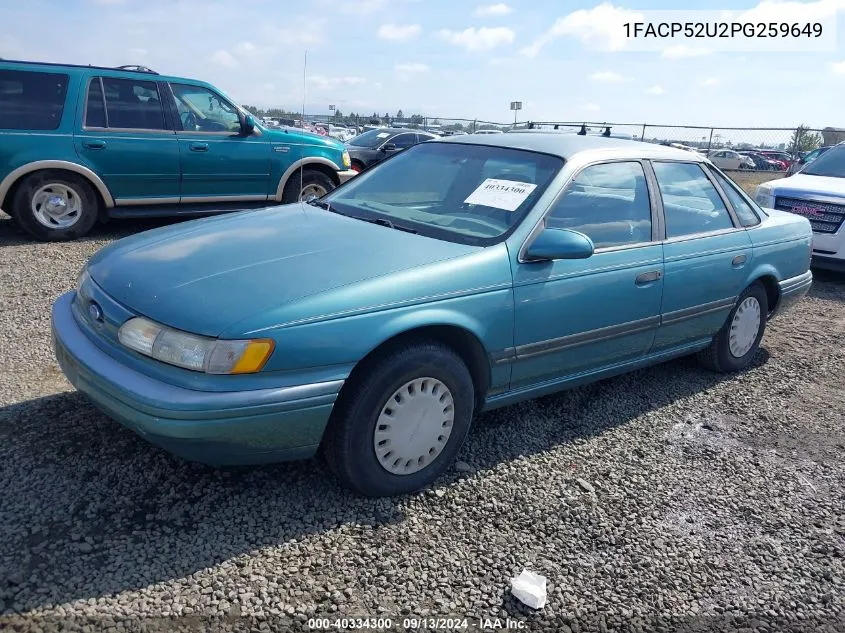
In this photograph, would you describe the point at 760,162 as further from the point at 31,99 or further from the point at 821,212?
the point at 31,99

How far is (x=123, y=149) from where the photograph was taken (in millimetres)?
7383

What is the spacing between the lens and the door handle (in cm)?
378

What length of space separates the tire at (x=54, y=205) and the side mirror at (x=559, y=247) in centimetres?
585

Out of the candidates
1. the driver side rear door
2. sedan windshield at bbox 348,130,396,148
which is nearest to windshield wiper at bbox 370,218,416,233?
the driver side rear door

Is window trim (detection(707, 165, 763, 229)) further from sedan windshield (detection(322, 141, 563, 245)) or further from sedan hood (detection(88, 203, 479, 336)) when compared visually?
sedan hood (detection(88, 203, 479, 336))

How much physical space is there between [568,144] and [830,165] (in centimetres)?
714

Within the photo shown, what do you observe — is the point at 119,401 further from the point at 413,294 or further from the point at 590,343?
the point at 590,343

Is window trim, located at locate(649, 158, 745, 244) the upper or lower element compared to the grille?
upper

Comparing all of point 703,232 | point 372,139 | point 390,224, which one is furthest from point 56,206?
point 372,139

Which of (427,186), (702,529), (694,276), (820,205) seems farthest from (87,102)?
(820,205)

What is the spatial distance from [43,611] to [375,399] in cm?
133

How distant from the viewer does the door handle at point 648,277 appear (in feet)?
12.4

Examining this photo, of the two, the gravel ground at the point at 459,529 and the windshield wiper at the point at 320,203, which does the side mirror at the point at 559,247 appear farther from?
the windshield wiper at the point at 320,203

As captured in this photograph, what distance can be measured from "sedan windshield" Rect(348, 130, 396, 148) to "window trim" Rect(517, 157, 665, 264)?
39.0 feet
